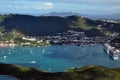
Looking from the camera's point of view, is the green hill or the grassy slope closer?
the grassy slope

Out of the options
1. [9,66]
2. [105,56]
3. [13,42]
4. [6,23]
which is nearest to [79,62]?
[105,56]

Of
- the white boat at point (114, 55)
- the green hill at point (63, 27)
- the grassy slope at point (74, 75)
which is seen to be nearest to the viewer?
the grassy slope at point (74, 75)

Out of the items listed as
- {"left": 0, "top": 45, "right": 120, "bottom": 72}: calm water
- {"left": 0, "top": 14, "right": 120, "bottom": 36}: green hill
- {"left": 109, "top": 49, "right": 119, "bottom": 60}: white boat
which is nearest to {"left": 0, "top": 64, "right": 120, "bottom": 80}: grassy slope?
{"left": 0, "top": 45, "right": 120, "bottom": 72}: calm water

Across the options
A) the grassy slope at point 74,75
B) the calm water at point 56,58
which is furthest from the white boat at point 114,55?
the grassy slope at point 74,75

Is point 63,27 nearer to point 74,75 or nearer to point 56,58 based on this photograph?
point 56,58

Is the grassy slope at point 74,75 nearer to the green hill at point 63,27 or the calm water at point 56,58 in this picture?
the calm water at point 56,58

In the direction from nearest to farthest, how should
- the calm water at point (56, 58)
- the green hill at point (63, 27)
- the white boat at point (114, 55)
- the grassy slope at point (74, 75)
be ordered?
the grassy slope at point (74, 75), the calm water at point (56, 58), the white boat at point (114, 55), the green hill at point (63, 27)

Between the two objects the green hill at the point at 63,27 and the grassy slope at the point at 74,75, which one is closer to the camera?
the grassy slope at the point at 74,75

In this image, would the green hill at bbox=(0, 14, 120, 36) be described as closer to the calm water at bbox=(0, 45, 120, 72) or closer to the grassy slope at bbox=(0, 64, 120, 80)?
the calm water at bbox=(0, 45, 120, 72)

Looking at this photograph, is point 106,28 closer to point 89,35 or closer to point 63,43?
point 89,35

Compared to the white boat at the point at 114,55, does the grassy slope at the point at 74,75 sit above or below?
above

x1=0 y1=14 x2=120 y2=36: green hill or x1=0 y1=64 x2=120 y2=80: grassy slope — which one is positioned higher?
x1=0 y1=64 x2=120 y2=80: grassy slope
